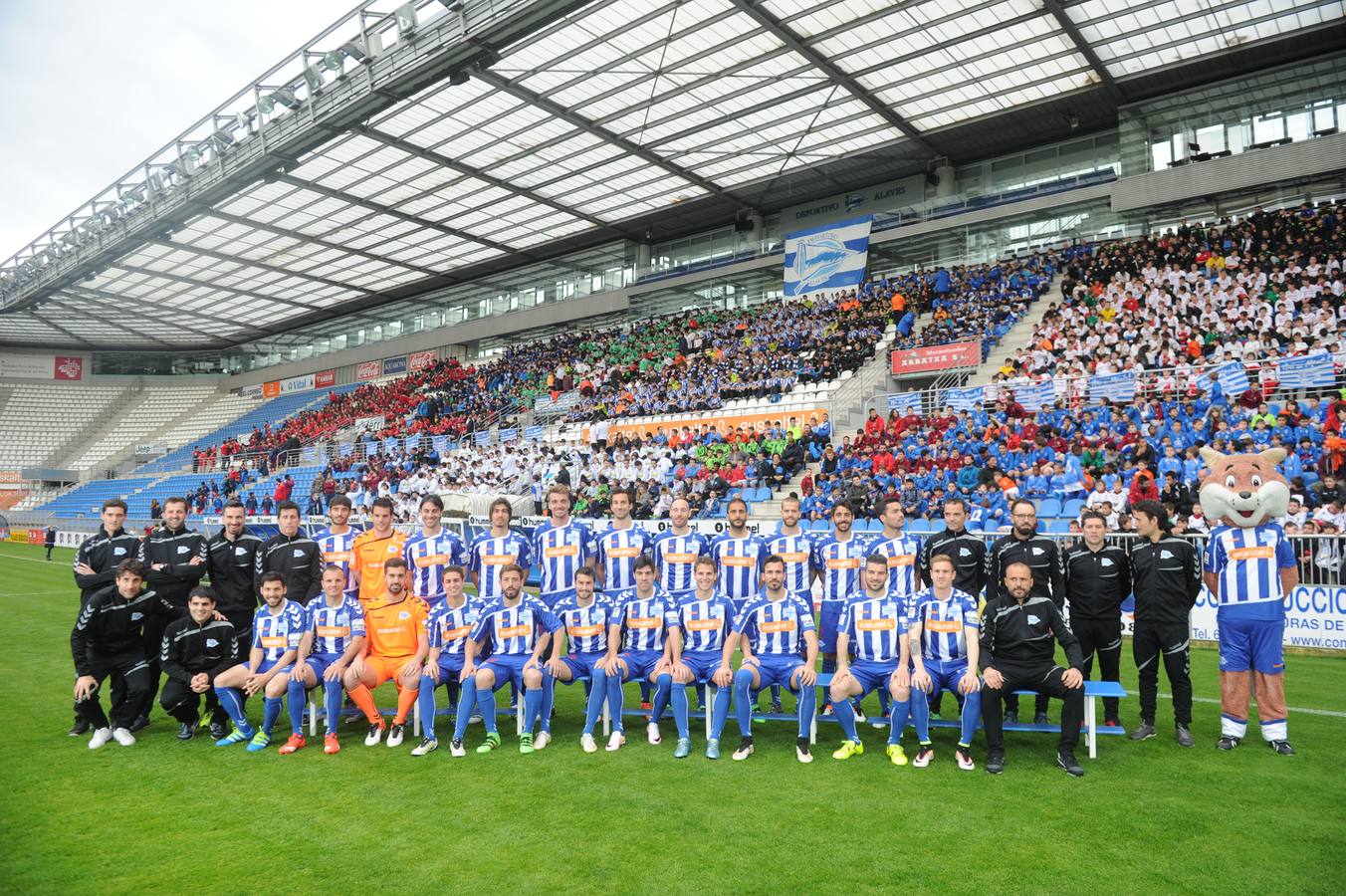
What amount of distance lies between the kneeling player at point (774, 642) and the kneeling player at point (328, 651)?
9.80 ft

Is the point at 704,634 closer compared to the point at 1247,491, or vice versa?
the point at 1247,491

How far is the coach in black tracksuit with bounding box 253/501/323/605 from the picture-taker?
23.7 feet

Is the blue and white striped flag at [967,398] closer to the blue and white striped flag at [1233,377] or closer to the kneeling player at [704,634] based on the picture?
the blue and white striped flag at [1233,377]

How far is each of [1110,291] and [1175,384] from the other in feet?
17.7

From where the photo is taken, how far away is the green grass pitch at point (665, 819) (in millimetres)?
3977

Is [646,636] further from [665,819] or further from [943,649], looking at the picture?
[943,649]

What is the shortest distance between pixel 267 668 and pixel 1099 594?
6.56 m

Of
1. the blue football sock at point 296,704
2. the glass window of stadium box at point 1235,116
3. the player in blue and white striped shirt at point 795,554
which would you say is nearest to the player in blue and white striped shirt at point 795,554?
the player in blue and white striped shirt at point 795,554

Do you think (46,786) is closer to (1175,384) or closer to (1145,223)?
(1175,384)

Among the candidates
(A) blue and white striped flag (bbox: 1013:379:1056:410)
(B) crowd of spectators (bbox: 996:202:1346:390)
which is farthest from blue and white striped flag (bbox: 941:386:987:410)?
(B) crowd of spectators (bbox: 996:202:1346:390)

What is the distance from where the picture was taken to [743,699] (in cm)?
614

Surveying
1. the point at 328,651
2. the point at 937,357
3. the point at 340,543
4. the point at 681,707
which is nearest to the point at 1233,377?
the point at 937,357

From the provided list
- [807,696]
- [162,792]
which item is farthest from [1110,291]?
[162,792]

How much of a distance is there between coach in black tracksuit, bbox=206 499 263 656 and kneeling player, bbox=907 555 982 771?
5656 mm
